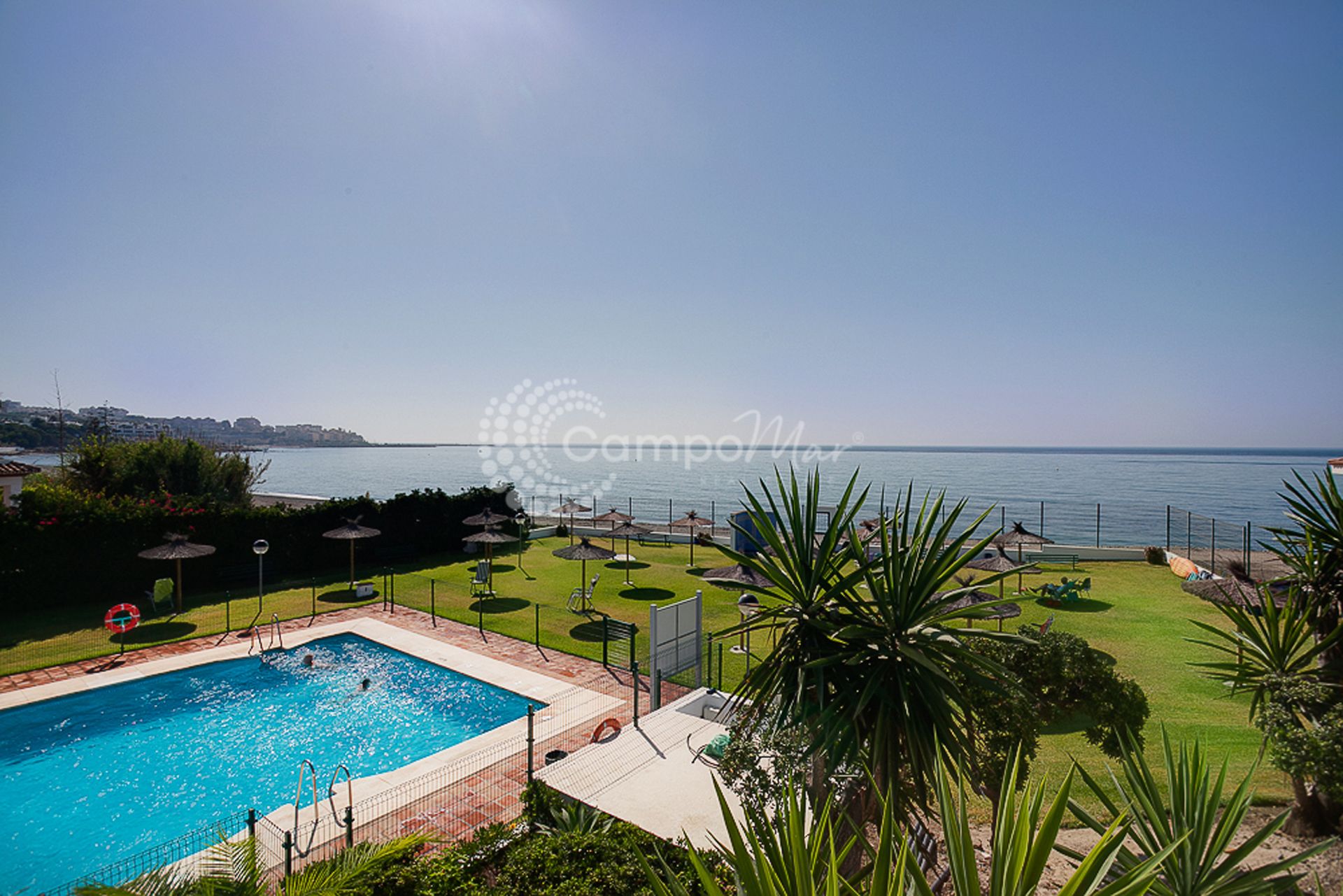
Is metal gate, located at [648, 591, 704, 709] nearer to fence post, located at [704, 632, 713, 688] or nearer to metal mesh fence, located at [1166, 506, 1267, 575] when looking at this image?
fence post, located at [704, 632, 713, 688]

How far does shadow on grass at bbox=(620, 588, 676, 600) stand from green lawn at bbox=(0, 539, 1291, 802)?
0.07 metres

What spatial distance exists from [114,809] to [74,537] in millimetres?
13068

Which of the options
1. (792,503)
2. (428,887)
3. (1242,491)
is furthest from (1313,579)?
(1242,491)

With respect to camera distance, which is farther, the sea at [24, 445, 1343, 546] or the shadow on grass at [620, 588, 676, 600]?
the sea at [24, 445, 1343, 546]

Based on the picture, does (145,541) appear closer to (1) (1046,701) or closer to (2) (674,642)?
(2) (674,642)

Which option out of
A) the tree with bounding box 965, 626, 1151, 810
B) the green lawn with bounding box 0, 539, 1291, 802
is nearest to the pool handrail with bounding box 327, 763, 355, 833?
the green lawn with bounding box 0, 539, 1291, 802

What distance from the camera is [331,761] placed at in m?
10.9

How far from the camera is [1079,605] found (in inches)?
782

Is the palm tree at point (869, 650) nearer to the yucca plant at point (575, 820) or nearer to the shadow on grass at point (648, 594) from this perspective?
the yucca plant at point (575, 820)

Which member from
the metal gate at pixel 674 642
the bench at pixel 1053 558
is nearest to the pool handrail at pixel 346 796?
the metal gate at pixel 674 642

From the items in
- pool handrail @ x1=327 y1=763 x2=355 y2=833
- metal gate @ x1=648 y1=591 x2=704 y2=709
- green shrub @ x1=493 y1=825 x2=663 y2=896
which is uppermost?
metal gate @ x1=648 y1=591 x2=704 y2=709

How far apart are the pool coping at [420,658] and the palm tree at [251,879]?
2.46 m

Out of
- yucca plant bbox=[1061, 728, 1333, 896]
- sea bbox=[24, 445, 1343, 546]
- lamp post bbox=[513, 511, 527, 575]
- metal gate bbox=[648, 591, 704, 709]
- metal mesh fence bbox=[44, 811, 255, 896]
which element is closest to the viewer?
yucca plant bbox=[1061, 728, 1333, 896]

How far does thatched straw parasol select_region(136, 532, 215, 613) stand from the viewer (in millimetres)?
17188
